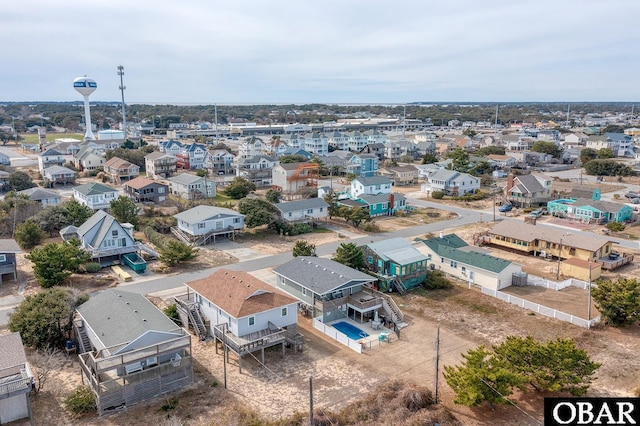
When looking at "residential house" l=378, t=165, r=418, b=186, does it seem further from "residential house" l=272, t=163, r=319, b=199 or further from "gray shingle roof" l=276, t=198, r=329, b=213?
"gray shingle roof" l=276, t=198, r=329, b=213

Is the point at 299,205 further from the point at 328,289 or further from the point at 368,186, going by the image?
the point at 328,289

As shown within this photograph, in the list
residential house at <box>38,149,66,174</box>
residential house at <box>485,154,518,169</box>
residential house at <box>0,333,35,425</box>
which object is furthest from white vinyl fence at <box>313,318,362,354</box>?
residential house at <box>38,149,66,174</box>

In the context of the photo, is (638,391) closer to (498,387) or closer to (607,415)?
(607,415)

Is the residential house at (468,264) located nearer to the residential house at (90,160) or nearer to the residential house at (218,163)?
the residential house at (218,163)

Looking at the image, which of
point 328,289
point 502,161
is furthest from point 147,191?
point 502,161

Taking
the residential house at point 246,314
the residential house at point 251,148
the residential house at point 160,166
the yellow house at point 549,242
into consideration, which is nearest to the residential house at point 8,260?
the residential house at point 246,314

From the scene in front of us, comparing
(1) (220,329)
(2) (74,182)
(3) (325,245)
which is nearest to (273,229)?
(3) (325,245)
